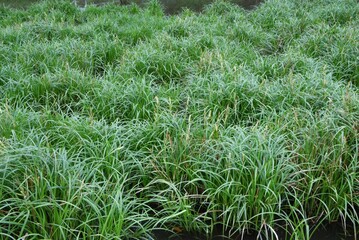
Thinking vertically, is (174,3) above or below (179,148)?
below

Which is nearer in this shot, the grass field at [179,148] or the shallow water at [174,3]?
the grass field at [179,148]

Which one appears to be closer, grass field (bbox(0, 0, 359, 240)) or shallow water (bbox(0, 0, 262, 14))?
grass field (bbox(0, 0, 359, 240))

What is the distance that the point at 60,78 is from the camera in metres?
4.21

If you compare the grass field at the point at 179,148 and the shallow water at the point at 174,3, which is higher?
the grass field at the point at 179,148

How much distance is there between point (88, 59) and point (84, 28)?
162 centimetres

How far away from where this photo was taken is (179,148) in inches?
109

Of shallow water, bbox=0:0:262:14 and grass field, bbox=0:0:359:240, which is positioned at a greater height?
grass field, bbox=0:0:359:240

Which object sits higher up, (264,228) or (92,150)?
(92,150)

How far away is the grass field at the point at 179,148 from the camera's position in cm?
232

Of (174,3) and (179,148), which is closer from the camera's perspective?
(179,148)

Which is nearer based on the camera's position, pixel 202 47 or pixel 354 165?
pixel 354 165

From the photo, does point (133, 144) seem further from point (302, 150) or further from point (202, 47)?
point (202, 47)

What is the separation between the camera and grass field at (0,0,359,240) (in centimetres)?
232

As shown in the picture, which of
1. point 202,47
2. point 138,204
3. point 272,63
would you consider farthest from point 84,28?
point 138,204
